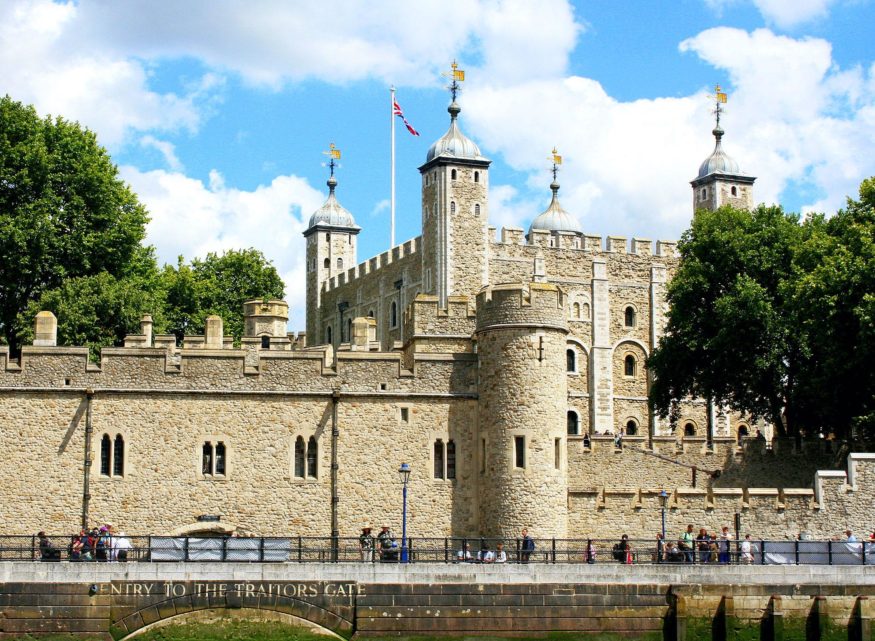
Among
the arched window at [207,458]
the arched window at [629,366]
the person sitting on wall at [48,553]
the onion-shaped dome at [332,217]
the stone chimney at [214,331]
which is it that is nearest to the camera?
the person sitting on wall at [48,553]

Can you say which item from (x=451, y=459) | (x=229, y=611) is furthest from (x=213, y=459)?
(x=229, y=611)

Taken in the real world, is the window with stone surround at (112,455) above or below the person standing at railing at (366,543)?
above

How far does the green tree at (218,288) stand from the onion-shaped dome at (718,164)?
2309 centimetres

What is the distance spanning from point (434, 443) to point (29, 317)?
19190 mm

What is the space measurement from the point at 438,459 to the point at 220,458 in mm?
5735

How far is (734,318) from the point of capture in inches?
2350

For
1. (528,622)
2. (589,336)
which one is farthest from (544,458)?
(589,336)

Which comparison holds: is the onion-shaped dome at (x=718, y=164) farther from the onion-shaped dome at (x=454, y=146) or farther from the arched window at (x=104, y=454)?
the arched window at (x=104, y=454)

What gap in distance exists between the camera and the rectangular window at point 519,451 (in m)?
43.6

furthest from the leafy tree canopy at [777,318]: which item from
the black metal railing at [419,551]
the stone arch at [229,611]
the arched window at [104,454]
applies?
the arched window at [104,454]

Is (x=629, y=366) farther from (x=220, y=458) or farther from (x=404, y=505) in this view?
(x=404, y=505)

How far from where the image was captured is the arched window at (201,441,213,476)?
4344cm

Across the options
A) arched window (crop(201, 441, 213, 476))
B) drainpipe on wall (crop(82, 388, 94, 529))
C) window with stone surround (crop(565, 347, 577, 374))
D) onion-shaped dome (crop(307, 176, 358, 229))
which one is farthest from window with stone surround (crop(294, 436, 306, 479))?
onion-shaped dome (crop(307, 176, 358, 229))

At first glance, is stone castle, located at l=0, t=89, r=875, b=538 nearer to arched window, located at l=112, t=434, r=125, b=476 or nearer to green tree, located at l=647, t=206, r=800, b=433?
arched window, located at l=112, t=434, r=125, b=476
